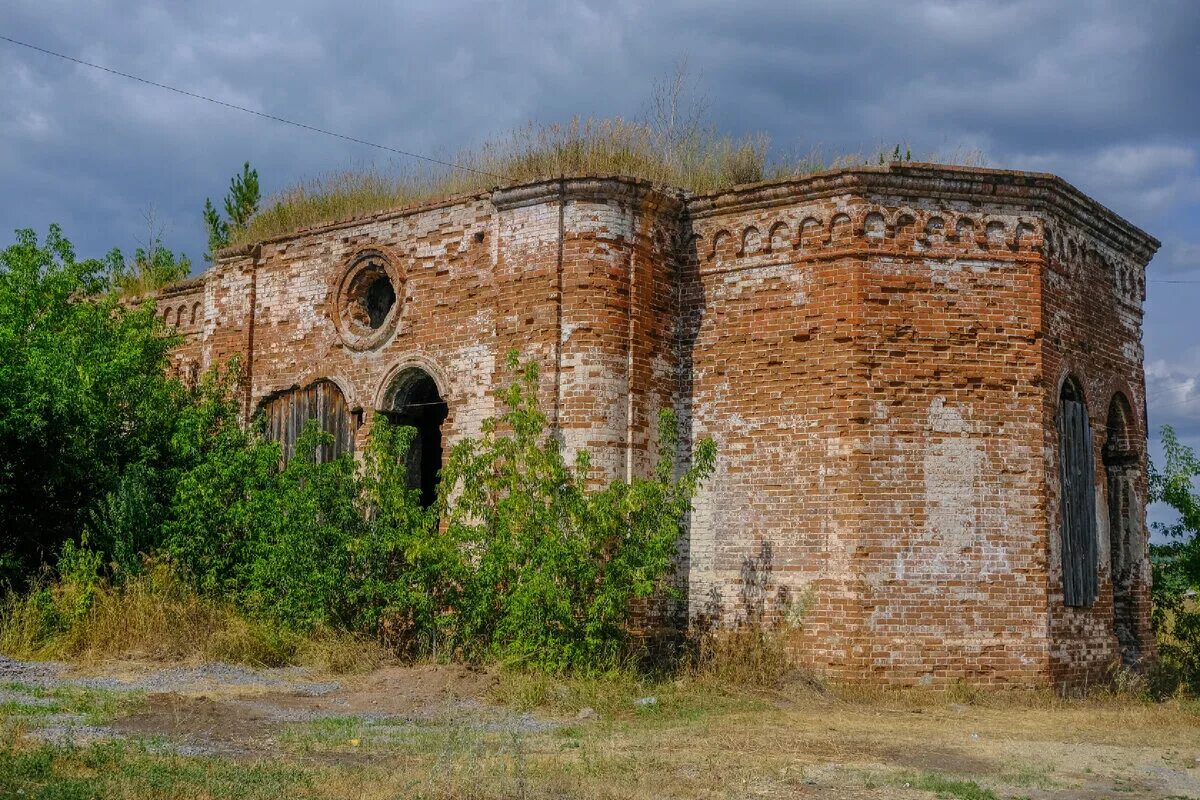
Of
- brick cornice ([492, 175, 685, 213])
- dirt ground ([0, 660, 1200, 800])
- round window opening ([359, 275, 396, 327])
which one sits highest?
brick cornice ([492, 175, 685, 213])

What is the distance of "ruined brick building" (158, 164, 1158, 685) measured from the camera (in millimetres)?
12273

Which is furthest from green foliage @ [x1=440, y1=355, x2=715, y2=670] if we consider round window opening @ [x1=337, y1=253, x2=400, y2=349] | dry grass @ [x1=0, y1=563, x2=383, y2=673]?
round window opening @ [x1=337, y1=253, x2=400, y2=349]

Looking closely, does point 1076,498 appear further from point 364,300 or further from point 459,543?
point 364,300

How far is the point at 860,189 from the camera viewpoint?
41.7 ft

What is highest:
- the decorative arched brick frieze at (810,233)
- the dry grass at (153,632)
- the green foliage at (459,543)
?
the decorative arched brick frieze at (810,233)

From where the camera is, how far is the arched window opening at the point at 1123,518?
14.8m

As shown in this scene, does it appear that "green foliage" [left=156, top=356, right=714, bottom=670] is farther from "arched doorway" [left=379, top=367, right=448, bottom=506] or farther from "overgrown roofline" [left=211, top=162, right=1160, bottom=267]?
"overgrown roofline" [left=211, top=162, right=1160, bottom=267]

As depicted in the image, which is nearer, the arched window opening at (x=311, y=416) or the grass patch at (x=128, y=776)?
the grass patch at (x=128, y=776)

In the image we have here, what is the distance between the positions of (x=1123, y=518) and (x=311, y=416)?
9.94 metres

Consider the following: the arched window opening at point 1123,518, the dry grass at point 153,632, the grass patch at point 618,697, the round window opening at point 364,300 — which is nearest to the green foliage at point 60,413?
the dry grass at point 153,632

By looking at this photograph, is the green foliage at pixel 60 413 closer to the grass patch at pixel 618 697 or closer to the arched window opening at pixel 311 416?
the arched window opening at pixel 311 416

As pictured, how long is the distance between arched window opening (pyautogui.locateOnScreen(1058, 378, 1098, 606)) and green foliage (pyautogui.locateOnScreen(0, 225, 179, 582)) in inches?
397

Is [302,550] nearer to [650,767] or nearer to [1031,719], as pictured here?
[650,767]

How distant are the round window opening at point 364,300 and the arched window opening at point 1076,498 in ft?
25.4
